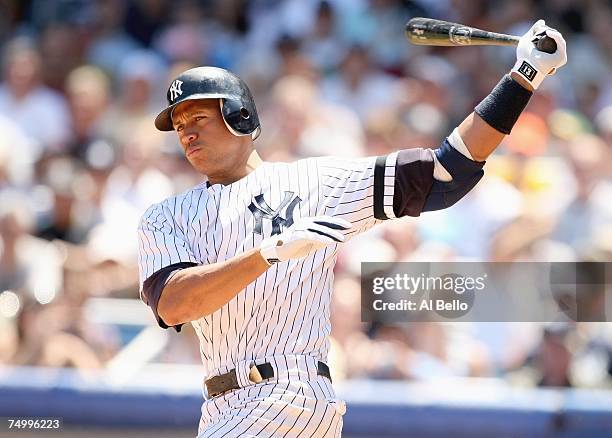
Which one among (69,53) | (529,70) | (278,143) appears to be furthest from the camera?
(69,53)

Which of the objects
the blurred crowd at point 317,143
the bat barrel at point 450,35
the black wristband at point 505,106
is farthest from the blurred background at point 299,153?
the black wristband at point 505,106

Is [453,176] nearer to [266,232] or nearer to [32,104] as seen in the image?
[266,232]

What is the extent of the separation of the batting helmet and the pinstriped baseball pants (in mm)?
675

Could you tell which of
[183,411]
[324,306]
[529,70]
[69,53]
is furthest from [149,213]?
[69,53]

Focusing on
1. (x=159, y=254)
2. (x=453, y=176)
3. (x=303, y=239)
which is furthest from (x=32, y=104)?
(x=303, y=239)

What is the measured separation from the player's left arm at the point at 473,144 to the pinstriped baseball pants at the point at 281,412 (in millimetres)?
502

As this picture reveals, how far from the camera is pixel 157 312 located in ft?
8.57

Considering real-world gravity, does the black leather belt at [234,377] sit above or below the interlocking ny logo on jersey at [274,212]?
below

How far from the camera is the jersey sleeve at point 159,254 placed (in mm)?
2631

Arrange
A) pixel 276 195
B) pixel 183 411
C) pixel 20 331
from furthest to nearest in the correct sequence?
pixel 20 331 < pixel 183 411 < pixel 276 195

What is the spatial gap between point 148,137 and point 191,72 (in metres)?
3.11

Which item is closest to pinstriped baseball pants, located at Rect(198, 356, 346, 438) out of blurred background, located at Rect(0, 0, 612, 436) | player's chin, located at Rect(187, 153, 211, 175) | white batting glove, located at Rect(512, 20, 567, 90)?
player's chin, located at Rect(187, 153, 211, 175)

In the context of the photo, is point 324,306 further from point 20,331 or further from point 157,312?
point 20,331

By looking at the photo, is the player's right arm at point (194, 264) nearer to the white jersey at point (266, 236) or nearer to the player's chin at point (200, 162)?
the white jersey at point (266, 236)
